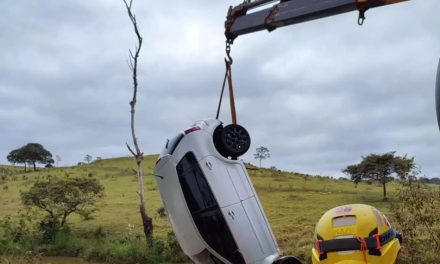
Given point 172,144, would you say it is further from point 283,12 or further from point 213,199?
point 283,12

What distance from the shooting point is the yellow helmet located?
356cm

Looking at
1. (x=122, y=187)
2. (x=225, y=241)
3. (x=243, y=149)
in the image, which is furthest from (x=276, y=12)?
(x=122, y=187)

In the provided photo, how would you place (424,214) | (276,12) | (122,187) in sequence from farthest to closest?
(122,187), (424,214), (276,12)

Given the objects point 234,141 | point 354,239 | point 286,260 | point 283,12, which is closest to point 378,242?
point 354,239

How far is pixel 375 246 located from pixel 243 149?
1614 mm

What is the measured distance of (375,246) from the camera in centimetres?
360

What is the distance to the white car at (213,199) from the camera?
4.43 meters

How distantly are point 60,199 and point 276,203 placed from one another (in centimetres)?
774

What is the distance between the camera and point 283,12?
16.2 feet

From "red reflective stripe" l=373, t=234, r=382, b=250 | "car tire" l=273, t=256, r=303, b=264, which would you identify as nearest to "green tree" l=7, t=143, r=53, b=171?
"car tire" l=273, t=256, r=303, b=264

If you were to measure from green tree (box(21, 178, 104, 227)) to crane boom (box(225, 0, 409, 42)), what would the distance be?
1370cm

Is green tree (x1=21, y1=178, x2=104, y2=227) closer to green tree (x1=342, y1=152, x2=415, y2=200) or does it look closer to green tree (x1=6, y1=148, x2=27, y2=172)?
green tree (x1=342, y1=152, x2=415, y2=200)

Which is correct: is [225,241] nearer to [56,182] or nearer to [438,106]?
[438,106]

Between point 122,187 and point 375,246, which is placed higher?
point 122,187
